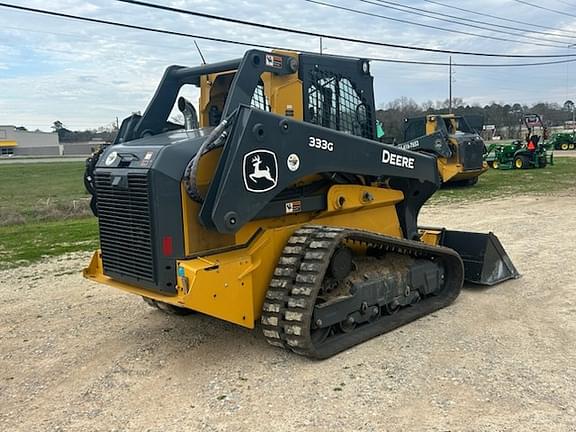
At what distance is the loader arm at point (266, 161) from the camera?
15.2 feet

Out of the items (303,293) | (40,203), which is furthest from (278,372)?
(40,203)

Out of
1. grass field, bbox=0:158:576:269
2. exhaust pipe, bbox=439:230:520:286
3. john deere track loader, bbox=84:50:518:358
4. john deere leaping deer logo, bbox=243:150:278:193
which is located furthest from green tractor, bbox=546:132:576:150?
john deere leaping deer logo, bbox=243:150:278:193

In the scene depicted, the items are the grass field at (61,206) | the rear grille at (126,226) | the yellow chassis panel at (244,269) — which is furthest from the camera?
the grass field at (61,206)

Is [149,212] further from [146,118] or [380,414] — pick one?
[380,414]

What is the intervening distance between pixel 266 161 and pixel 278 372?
5.55ft

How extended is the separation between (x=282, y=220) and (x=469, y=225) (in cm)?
782

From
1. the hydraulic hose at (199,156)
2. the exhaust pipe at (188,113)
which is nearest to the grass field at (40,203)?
the exhaust pipe at (188,113)

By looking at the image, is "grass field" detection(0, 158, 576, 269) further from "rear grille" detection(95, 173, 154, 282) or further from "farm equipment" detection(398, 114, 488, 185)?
"rear grille" detection(95, 173, 154, 282)

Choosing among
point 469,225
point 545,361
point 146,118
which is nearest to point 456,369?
point 545,361

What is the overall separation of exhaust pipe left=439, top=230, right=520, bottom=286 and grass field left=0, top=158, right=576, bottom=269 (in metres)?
6.37

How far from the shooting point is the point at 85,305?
715cm

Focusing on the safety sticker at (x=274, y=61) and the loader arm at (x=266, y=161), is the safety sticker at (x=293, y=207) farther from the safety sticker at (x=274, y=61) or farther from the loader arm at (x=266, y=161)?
the safety sticker at (x=274, y=61)

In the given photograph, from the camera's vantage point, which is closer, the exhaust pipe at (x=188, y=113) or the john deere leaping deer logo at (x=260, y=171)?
the john deere leaping deer logo at (x=260, y=171)

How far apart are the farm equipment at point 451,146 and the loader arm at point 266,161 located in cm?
1350
